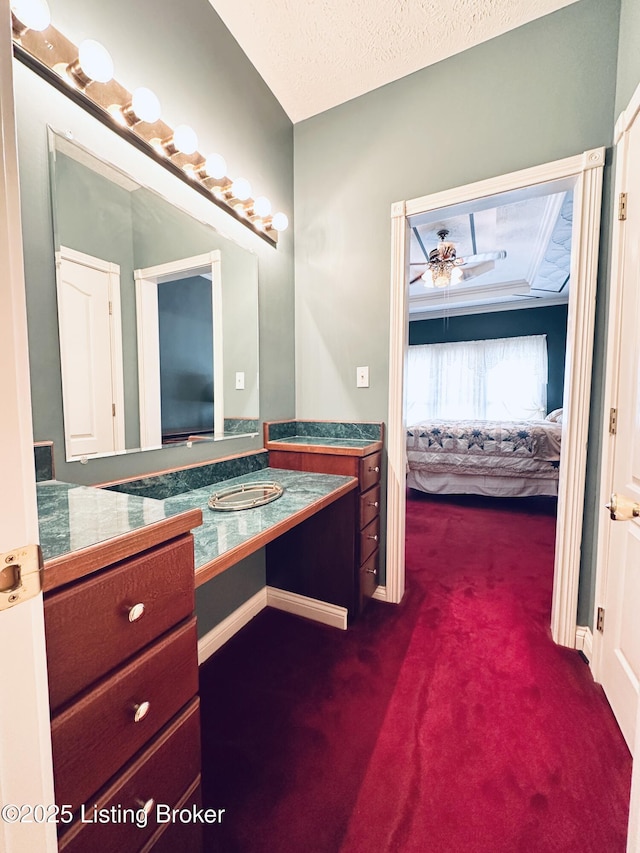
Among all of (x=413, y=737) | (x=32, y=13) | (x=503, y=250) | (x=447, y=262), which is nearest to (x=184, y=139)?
(x=32, y=13)

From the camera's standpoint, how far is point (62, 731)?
538 mm

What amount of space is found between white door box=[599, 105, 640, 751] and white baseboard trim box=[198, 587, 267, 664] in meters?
1.54

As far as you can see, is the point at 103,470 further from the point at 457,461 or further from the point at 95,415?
the point at 457,461

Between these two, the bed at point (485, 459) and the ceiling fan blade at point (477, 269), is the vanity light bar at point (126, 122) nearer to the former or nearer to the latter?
the bed at point (485, 459)

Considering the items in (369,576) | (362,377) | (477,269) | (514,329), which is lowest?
(369,576)

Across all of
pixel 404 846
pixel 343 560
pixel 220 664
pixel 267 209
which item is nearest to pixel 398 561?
pixel 343 560

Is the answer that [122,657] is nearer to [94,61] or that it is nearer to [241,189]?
[94,61]

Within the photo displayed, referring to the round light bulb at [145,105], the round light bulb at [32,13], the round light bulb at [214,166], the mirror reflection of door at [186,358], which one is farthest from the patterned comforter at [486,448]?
the round light bulb at [32,13]

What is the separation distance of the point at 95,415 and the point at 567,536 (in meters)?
1.97

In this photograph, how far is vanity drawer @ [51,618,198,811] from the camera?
0.55 meters

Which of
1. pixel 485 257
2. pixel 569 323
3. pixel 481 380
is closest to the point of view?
pixel 569 323

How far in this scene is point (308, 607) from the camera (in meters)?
1.86

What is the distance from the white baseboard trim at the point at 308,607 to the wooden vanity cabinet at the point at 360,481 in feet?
0.28

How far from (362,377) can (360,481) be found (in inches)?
23.9
